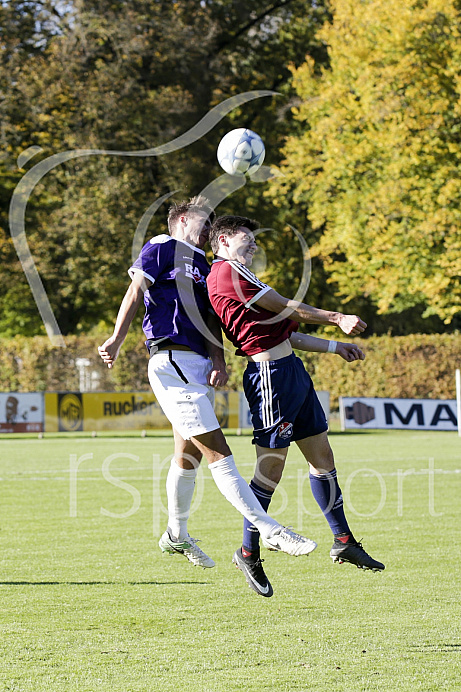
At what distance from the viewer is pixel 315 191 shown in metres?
34.9

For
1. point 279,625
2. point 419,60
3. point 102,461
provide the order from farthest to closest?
point 419,60 < point 102,461 < point 279,625

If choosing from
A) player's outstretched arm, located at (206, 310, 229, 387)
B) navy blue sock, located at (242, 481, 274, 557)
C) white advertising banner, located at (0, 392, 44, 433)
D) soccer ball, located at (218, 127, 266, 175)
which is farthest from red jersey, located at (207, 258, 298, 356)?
white advertising banner, located at (0, 392, 44, 433)

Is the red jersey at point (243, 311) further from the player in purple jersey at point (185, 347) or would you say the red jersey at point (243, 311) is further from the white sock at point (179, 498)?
the white sock at point (179, 498)

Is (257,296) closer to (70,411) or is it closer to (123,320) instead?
(123,320)

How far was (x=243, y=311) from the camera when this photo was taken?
6082 mm

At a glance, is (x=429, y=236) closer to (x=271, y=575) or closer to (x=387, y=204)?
(x=387, y=204)

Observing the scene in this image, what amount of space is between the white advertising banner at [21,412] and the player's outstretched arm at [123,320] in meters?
20.6

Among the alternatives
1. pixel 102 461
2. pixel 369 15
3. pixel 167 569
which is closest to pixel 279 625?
pixel 167 569

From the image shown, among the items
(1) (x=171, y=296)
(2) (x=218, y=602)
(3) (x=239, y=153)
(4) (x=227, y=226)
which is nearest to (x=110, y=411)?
(3) (x=239, y=153)

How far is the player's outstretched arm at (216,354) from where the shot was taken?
20.2 feet

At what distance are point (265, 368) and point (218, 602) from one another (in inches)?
71.1

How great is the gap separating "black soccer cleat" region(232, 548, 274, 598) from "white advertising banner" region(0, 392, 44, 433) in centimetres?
2057

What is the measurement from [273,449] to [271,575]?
1960 mm

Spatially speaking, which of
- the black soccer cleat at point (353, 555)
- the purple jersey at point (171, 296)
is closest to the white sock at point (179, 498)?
the purple jersey at point (171, 296)
